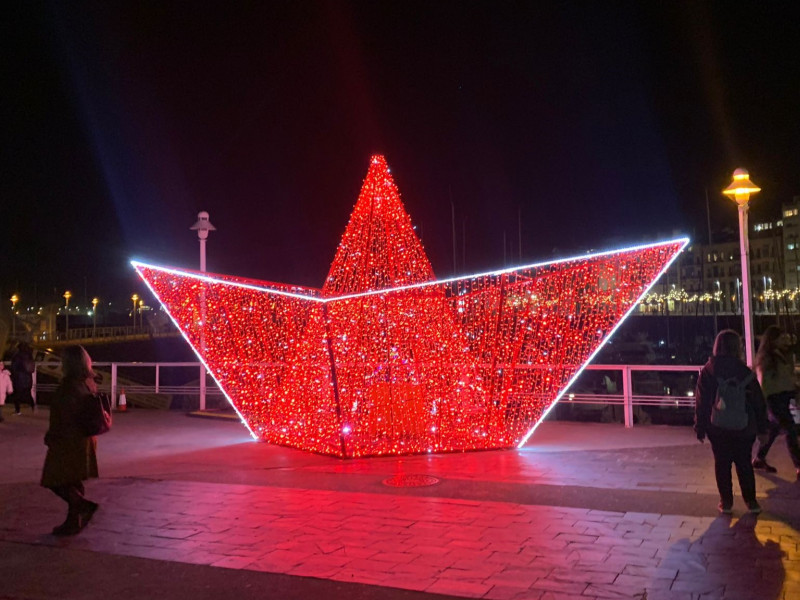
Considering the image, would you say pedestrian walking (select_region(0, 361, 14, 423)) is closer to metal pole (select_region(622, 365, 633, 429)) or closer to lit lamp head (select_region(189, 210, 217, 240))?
lit lamp head (select_region(189, 210, 217, 240))

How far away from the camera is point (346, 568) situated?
195 inches

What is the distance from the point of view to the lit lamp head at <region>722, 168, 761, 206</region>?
10.7 m

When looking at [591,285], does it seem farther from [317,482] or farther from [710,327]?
[710,327]

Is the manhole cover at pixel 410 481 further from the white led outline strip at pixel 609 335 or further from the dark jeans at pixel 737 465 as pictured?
the dark jeans at pixel 737 465

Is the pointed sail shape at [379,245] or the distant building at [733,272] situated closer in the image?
the pointed sail shape at [379,245]

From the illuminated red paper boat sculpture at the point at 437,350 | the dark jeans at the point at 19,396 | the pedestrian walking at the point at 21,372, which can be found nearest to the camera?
the illuminated red paper boat sculpture at the point at 437,350

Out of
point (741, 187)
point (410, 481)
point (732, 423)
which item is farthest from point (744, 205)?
point (410, 481)

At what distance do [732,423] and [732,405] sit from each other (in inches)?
6.0

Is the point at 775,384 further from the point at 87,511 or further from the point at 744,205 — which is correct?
the point at 87,511

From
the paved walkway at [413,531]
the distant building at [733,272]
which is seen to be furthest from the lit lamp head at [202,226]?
the distant building at [733,272]

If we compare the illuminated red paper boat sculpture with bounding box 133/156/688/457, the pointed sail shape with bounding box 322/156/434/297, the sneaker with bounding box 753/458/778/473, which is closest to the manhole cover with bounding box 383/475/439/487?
the illuminated red paper boat sculpture with bounding box 133/156/688/457

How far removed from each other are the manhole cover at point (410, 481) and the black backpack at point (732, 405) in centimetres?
294

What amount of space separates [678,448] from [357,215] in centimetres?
577

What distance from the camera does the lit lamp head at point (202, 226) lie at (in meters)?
15.0
